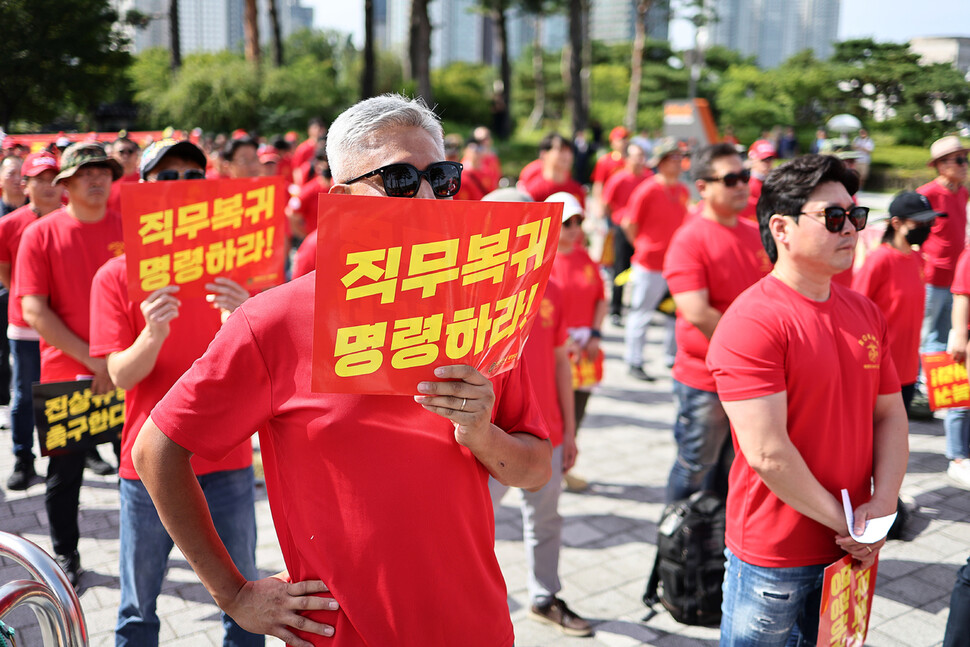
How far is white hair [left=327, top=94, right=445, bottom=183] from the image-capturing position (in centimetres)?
167

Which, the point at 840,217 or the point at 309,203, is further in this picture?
the point at 309,203

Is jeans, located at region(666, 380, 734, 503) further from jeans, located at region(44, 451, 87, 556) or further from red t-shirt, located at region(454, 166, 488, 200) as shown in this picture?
red t-shirt, located at region(454, 166, 488, 200)

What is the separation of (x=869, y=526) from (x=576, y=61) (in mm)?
26351

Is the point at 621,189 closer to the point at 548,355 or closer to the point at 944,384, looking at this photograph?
the point at 944,384

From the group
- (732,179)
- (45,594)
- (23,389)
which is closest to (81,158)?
(23,389)

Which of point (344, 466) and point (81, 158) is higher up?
point (81, 158)

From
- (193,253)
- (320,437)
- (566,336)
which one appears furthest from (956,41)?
(320,437)

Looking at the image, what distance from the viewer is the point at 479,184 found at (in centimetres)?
902

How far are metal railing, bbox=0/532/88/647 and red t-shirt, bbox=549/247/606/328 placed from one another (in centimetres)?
314

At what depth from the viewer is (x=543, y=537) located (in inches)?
146

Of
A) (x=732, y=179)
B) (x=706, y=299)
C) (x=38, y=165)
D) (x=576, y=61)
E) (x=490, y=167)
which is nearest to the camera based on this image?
(x=706, y=299)

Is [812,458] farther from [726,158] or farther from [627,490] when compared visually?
[627,490]

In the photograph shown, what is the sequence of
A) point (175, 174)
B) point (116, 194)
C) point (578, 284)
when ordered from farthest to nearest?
point (116, 194)
point (578, 284)
point (175, 174)

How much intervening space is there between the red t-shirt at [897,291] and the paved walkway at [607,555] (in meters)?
1.09
